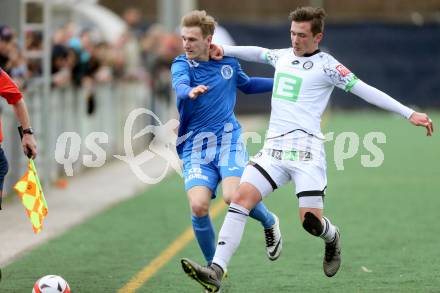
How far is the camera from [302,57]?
27.6ft

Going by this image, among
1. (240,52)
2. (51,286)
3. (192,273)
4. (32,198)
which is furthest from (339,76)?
(51,286)

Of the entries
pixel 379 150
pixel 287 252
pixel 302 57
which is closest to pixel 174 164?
pixel 379 150

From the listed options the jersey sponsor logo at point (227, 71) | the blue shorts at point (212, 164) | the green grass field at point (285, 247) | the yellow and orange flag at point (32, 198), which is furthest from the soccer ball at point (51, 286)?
the jersey sponsor logo at point (227, 71)

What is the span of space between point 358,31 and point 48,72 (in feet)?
63.3

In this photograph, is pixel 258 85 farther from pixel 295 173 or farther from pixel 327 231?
pixel 327 231

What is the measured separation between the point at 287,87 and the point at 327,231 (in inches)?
43.9

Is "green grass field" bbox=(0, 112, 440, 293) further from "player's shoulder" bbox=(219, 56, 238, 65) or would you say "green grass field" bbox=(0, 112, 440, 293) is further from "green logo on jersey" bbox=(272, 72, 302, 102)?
"player's shoulder" bbox=(219, 56, 238, 65)

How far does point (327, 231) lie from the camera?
28.2 feet

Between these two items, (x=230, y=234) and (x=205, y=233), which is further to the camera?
(x=205, y=233)

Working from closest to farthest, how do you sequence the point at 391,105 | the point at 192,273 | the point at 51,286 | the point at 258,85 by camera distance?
the point at 192,273 < the point at 51,286 < the point at 391,105 < the point at 258,85

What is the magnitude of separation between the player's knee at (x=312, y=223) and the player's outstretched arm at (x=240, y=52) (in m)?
1.27

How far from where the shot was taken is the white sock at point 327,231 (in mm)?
8523

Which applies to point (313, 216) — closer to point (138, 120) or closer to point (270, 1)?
point (138, 120)

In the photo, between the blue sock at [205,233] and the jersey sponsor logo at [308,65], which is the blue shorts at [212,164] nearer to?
the blue sock at [205,233]
